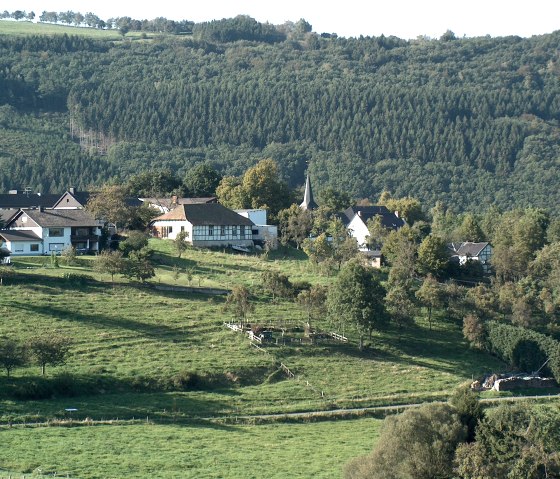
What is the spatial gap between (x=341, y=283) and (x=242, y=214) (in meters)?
28.7

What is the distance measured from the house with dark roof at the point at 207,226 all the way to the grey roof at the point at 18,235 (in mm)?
11985

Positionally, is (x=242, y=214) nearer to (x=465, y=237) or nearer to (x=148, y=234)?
(x=148, y=234)

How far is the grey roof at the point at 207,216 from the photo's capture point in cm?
9719

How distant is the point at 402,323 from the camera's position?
256 feet

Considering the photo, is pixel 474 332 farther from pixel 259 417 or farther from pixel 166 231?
pixel 166 231

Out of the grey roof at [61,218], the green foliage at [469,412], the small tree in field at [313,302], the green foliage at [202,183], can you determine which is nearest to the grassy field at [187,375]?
Result: the small tree in field at [313,302]

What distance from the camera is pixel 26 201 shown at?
11238 cm

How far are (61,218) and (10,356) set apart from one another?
29686 millimetres

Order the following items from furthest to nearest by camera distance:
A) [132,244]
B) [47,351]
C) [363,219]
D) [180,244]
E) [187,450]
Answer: [363,219] → [180,244] → [132,244] → [47,351] → [187,450]

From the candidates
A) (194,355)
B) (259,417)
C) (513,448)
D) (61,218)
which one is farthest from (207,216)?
(513,448)

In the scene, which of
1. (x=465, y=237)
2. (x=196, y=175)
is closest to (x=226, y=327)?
(x=465, y=237)

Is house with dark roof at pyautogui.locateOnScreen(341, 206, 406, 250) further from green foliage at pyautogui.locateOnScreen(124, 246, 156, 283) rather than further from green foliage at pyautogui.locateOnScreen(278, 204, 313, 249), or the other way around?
green foliage at pyautogui.locateOnScreen(124, 246, 156, 283)

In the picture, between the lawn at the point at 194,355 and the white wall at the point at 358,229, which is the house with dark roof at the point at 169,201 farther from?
the lawn at the point at 194,355

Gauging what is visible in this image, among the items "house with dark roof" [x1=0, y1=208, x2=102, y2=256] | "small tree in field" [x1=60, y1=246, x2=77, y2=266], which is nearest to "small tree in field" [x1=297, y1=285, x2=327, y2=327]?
A: "small tree in field" [x1=60, y1=246, x2=77, y2=266]
